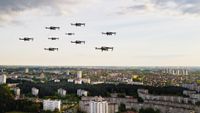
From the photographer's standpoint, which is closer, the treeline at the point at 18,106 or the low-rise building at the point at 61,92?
the treeline at the point at 18,106

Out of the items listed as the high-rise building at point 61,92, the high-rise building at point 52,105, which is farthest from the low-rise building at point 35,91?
the high-rise building at point 52,105

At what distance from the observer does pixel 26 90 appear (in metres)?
40.2

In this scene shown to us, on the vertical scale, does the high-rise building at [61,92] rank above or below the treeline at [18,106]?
above

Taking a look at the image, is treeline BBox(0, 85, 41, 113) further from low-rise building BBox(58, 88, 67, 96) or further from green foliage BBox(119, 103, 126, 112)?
low-rise building BBox(58, 88, 67, 96)

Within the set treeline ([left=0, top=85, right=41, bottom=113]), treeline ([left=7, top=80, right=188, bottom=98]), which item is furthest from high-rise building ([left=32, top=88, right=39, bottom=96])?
treeline ([left=0, top=85, right=41, bottom=113])

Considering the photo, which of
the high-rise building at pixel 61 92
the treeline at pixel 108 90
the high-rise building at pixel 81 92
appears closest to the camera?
the treeline at pixel 108 90

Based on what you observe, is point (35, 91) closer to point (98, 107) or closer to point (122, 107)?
point (122, 107)

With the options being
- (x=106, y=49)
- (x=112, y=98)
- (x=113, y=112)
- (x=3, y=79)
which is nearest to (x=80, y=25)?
(x=106, y=49)

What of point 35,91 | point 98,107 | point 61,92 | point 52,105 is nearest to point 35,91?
point 35,91

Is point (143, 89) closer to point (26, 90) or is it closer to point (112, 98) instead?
point (112, 98)

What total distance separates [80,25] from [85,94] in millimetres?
22592

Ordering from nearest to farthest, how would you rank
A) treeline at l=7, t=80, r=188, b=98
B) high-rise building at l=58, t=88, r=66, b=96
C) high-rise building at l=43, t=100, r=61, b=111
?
high-rise building at l=43, t=100, r=61, b=111
treeline at l=7, t=80, r=188, b=98
high-rise building at l=58, t=88, r=66, b=96

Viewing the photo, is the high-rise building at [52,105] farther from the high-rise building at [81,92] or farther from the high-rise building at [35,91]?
the high-rise building at [35,91]

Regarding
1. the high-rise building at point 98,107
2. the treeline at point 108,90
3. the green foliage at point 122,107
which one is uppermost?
the treeline at point 108,90
